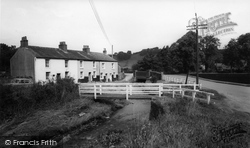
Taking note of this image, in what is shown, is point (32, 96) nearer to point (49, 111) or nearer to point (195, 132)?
point (49, 111)

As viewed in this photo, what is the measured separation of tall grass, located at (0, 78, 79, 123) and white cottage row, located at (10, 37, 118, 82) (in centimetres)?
419

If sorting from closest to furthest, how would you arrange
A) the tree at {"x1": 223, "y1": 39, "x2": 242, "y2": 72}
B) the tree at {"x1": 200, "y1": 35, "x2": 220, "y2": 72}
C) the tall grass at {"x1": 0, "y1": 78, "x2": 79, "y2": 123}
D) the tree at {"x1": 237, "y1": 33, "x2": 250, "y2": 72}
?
the tall grass at {"x1": 0, "y1": 78, "x2": 79, "y2": 123}
the tree at {"x1": 237, "y1": 33, "x2": 250, "y2": 72}
the tree at {"x1": 223, "y1": 39, "x2": 242, "y2": 72}
the tree at {"x1": 200, "y1": 35, "x2": 220, "y2": 72}

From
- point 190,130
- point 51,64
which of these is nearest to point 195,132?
point 190,130

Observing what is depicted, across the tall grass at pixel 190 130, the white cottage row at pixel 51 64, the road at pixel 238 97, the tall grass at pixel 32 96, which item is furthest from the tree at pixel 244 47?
the tall grass at pixel 32 96

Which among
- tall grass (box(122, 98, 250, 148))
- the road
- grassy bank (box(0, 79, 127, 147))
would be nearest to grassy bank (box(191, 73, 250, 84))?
the road

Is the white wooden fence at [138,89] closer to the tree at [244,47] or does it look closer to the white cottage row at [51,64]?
the white cottage row at [51,64]

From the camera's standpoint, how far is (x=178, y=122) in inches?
288

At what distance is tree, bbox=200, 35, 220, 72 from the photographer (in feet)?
169

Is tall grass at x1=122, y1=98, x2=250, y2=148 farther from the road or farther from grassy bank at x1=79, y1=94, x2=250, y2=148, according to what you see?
the road

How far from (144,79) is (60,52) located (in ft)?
54.0

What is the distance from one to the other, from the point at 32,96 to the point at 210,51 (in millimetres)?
56025

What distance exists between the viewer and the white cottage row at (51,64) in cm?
2305

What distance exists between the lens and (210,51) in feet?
176

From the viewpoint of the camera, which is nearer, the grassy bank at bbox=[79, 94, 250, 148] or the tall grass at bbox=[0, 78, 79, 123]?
the grassy bank at bbox=[79, 94, 250, 148]
